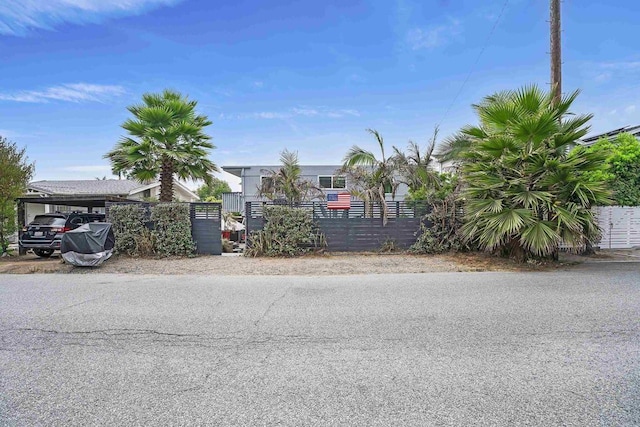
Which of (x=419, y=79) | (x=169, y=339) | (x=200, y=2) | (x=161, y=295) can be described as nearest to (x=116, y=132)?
(x=200, y=2)

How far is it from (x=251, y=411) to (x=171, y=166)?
38.1 feet

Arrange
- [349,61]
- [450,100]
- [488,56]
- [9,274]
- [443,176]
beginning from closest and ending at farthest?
[9,274], [443,176], [488,56], [349,61], [450,100]

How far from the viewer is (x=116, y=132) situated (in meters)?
12.5

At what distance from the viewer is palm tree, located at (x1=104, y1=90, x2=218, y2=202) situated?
39.8 ft

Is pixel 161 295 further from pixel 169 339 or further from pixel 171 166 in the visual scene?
pixel 171 166

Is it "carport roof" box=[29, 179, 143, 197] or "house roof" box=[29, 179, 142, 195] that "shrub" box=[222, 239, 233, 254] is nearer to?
"carport roof" box=[29, 179, 143, 197]

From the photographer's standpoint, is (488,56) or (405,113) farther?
(405,113)

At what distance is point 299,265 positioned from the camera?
927 centimetres

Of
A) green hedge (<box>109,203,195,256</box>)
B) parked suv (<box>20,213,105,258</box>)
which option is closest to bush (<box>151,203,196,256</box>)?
green hedge (<box>109,203,195,256</box>)

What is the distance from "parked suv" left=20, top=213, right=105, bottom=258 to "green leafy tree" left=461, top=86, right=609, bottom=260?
13.0 metres

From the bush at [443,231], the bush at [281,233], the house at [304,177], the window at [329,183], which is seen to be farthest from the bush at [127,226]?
the window at [329,183]

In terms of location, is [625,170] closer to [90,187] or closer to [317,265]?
[317,265]

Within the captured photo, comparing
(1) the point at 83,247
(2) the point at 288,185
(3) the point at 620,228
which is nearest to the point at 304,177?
(2) the point at 288,185

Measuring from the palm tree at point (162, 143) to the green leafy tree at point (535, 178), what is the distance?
975cm
